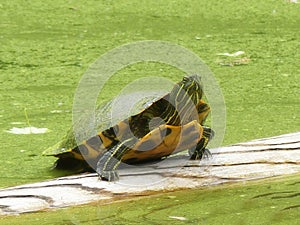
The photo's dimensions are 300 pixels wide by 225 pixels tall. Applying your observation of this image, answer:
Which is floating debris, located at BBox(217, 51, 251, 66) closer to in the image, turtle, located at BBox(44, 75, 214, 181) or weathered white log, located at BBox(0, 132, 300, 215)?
weathered white log, located at BBox(0, 132, 300, 215)

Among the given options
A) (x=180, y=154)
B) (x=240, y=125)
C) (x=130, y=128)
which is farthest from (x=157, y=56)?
(x=130, y=128)

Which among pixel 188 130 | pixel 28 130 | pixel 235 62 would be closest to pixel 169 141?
pixel 188 130

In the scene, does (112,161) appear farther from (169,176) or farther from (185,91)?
(185,91)

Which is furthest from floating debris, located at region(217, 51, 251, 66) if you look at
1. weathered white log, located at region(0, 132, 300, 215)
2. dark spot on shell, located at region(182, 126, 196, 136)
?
dark spot on shell, located at region(182, 126, 196, 136)

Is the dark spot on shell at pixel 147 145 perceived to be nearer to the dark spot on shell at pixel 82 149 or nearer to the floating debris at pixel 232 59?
the dark spot on shell at pixel 82 149

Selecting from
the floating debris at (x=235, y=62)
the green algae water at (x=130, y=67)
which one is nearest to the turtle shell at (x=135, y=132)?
the green algae water at (x=130, y=67)

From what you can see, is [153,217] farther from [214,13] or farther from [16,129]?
[214,13]
